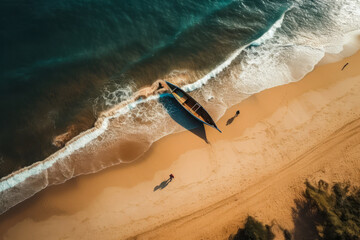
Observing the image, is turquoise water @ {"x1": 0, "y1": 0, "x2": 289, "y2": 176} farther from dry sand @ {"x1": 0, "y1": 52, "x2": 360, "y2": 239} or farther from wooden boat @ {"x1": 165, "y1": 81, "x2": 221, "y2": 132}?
dry sand @ {"x1": 0, "y1": 52, "x2": 360, "y2": 239}

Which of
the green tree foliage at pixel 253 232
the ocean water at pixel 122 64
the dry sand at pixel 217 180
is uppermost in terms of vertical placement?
the ocean water at pixel 122 64

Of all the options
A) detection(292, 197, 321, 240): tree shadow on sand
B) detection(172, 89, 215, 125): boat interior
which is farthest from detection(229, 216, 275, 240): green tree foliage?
detection(172, 89, 215, 125): boat interior

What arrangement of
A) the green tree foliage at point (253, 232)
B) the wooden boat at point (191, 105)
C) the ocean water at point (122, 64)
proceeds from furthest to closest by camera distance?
1. the wooden boat at point (191, 105)
2. the ocean water at point (122, 64)
3. the green tree foliage at point (253, 232)

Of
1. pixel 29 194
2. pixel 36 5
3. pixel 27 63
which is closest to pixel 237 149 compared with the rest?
pixel 29 194

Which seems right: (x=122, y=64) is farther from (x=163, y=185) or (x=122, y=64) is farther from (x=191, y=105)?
(x=163, y=185)

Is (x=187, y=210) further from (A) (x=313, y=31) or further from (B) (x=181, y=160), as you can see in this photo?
(A) (x=313, y=31)

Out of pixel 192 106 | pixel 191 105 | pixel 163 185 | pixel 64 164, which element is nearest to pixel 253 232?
pixel 163 185

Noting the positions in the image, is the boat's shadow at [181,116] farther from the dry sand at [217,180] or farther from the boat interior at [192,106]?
the dry sand at [217,180]

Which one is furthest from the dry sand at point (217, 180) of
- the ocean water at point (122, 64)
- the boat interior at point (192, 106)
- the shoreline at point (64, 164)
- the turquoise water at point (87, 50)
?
the turquoise water at point (87, 50)
